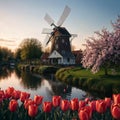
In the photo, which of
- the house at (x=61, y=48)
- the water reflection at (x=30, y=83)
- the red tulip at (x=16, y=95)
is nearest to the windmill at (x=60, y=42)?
the house at (x=61, y=48)

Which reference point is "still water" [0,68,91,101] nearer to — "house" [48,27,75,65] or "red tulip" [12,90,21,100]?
"red tulip" [12,90,21,100]

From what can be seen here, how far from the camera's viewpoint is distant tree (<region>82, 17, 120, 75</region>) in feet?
104

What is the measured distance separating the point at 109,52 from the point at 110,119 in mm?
25738

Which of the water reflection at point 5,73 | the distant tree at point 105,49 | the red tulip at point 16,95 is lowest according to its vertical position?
the water reflection at point 5,73

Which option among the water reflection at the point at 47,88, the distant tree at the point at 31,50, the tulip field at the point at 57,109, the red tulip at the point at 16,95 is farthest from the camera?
the distant tree at the point at 31,50

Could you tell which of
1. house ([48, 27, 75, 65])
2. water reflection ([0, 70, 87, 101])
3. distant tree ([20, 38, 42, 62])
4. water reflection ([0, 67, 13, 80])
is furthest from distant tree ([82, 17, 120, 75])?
distant tree ([20, 38, 42, 62])

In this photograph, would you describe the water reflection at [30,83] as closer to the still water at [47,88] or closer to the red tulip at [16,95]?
the still water at [47,88]

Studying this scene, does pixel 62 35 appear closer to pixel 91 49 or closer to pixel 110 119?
pixel 91 49

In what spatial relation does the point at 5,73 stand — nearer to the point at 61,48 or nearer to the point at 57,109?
the point at 61,48

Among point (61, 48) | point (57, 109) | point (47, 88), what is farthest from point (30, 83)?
point (61, 48)

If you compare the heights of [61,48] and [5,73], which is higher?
[61,48]

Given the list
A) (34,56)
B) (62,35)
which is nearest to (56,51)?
(62,35)

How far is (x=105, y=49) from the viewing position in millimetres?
32469

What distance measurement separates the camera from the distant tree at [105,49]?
104ft
